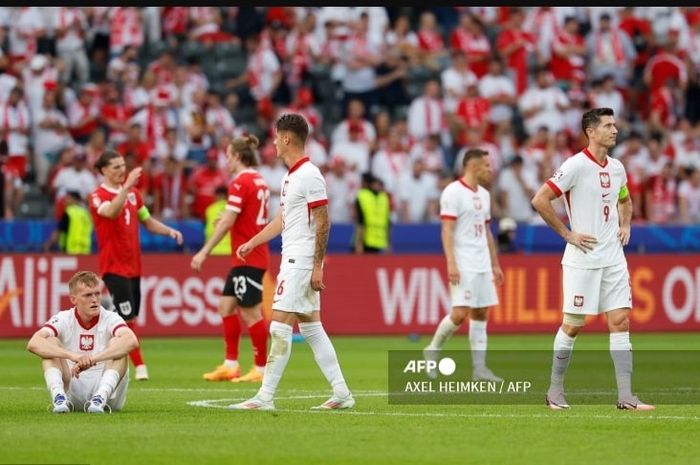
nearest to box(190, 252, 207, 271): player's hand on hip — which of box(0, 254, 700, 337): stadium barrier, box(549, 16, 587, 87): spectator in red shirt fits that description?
box(0, 254, 700, 337): stadium barrier

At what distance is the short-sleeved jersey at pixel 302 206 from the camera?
1265 cm

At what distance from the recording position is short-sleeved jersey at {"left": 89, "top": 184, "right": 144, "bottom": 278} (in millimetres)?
16547

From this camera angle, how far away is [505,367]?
18734 mm

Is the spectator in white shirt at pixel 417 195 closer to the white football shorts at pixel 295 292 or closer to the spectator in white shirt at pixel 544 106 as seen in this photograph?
the spectator in white shirt at pixel 544 106

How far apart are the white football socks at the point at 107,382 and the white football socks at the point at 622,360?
4.29m

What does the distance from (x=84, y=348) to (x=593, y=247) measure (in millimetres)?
4479

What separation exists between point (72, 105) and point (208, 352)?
8.10 metres

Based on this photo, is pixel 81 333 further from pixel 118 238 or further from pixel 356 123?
pixel 356 123

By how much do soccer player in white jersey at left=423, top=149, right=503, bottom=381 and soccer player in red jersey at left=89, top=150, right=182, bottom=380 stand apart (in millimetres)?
3106

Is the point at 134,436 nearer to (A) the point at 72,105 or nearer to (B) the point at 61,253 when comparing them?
(B) the point at 61,253

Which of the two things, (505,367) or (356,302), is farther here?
(356,302)

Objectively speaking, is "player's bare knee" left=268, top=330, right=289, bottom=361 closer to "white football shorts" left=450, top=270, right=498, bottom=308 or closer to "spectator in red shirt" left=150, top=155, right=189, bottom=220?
"white football shorts" left=450, top=270, right=498, bottom=308

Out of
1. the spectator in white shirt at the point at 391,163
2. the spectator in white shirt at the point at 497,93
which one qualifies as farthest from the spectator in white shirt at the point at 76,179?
the spectator in white shirt at the point at 497,93

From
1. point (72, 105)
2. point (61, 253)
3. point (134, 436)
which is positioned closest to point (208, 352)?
point (61, 253)
